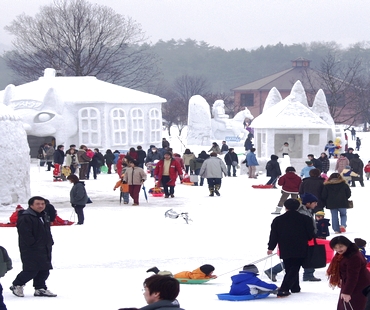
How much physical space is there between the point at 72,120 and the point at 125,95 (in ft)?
11.4

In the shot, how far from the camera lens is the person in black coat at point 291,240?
10.2 meters

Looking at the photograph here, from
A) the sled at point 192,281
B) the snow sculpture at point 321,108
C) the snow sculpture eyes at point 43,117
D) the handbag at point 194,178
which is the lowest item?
the sled at point 192,281

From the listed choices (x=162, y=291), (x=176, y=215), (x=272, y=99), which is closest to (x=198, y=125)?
(x=272, y=99)

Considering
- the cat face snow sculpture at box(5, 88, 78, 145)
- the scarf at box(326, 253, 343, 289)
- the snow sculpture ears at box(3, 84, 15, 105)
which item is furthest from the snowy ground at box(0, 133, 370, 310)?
the snow sculpture ears at box(3, 84, 15, 105)

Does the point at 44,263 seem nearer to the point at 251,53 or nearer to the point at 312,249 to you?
the point at 312,249

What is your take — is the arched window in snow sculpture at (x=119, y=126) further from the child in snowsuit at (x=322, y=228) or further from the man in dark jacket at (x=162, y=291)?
the man in dark jacket at (x=162, y=291)

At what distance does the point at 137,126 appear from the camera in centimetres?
4178

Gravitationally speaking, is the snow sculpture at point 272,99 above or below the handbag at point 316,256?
above

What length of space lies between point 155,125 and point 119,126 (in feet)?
8.78

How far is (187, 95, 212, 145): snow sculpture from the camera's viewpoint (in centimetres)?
5188

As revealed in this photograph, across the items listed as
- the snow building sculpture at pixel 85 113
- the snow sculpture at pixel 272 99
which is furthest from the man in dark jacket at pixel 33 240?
the snow sculpture at pixel 272 99

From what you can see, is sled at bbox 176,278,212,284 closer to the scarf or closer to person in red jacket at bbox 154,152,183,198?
the scarf

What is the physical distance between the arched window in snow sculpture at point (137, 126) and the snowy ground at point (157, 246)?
1606 cm

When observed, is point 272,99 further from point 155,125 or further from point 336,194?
point 336,194
